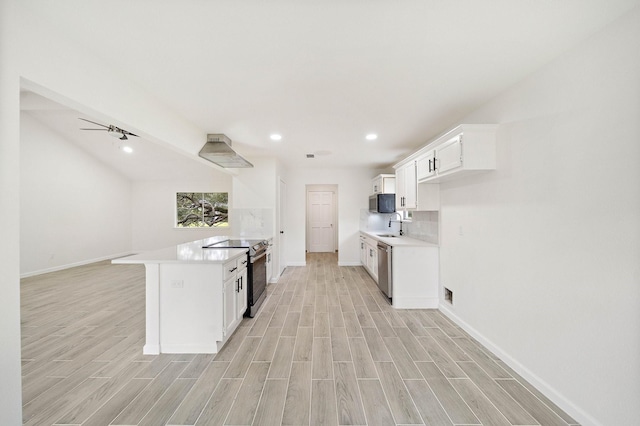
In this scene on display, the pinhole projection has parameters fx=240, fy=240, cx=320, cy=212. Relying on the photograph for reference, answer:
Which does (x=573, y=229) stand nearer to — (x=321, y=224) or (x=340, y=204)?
(x=340, y=204)

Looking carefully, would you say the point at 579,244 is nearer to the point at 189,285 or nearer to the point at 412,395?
the point at 412,395

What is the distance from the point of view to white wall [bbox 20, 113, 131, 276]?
516 cm

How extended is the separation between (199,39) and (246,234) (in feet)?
12.1

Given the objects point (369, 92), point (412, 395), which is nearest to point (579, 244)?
point (412, 395)

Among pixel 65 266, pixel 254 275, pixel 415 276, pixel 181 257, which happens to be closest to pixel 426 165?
pixel 415 276

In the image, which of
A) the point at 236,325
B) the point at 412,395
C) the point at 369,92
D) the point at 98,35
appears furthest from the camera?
the point at 236,325

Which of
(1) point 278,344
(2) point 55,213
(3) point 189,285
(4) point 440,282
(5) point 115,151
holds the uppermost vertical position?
(5) point 115,151

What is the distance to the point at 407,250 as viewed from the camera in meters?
3.62

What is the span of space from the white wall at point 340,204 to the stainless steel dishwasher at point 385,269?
2.01m

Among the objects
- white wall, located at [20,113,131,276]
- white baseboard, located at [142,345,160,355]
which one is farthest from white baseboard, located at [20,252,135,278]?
white baseboard, located at [142,345,160,355]

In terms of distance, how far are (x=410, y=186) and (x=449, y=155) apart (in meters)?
1.18

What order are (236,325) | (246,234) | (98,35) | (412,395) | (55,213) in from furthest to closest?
1. (55,213)
2. (246,234)
3. (236,325)
4. (412,395)
5. (98,35)

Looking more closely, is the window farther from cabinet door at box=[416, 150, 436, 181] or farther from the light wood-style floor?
cabinet door at box=[416, 150, 436, 181]

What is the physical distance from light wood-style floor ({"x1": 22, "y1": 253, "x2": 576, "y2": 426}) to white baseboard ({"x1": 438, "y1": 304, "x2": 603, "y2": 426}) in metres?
0.06
